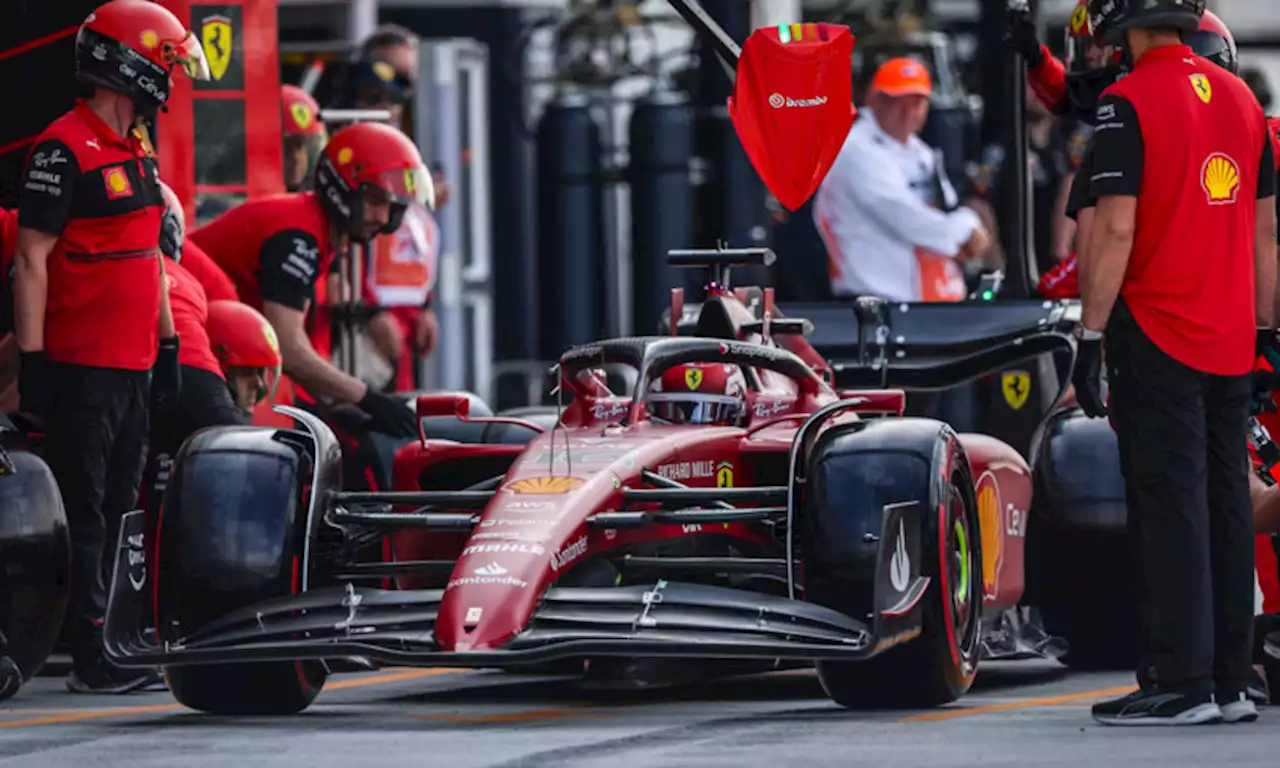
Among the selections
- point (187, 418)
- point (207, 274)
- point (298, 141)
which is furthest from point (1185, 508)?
point (298, 141)

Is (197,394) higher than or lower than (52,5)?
lower

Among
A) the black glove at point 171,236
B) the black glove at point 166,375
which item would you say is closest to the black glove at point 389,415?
the black glove at point 171,236

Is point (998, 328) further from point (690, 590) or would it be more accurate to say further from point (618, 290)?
point (618, 290)

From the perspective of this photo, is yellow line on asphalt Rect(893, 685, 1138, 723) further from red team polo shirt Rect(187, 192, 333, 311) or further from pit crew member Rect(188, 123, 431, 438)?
red team polo shirt Rect(187, 192, 333, 311)

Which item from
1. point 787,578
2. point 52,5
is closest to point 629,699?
point 787,578

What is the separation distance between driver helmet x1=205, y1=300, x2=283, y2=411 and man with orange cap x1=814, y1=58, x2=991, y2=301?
4148 millimetres

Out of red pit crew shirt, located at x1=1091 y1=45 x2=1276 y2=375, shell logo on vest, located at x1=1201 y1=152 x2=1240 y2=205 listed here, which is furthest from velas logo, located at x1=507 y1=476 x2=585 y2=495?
shell logo on vest, located at x1=1201 y1=152 x2=1240 y2=205

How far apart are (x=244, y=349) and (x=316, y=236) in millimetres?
925

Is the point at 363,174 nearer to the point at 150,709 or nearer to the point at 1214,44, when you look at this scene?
the point at 150,709

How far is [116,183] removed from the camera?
10242 millimetres

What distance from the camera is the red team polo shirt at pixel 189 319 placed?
36.4 feet

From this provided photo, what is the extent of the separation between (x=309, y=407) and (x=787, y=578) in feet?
16.5

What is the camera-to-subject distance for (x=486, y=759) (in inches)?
292

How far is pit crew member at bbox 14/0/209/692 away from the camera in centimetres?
1016
